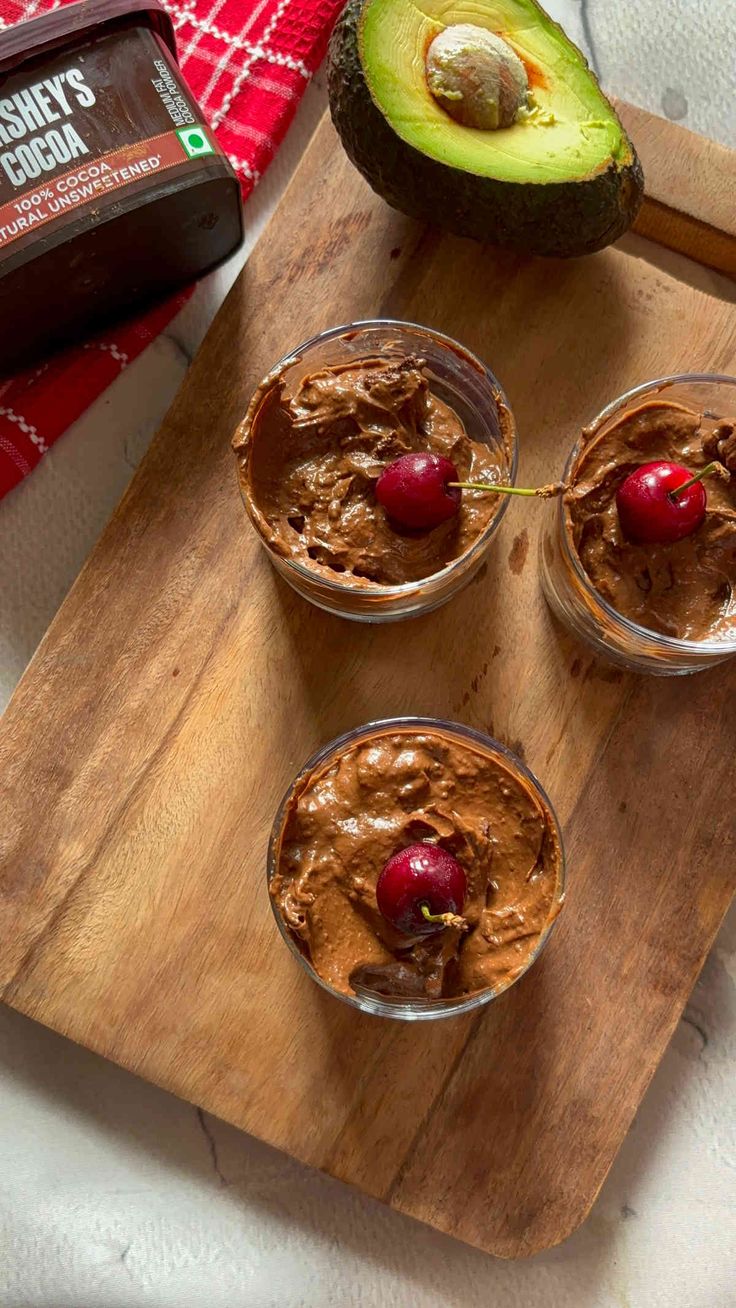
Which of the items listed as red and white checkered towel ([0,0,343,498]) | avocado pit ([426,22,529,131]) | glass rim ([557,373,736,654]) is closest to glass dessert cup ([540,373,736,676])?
glass rim ([557,373,736,654])

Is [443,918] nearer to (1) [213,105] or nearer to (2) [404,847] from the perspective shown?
(2) [404,847]

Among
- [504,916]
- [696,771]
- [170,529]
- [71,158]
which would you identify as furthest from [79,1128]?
[71,158]

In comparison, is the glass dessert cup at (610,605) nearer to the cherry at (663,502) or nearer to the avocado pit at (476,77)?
the cherry at (663,502)

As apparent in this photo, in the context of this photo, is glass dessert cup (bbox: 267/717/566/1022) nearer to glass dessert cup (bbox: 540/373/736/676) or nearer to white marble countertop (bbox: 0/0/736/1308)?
glass dessert cup (bbox: 540/373/736/676)

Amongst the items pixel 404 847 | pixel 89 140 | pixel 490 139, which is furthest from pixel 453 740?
pixel 89 140

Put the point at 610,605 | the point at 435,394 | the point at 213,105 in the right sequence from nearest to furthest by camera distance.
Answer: the point at 610,605 → the point at 435,394 → the point at 213,105

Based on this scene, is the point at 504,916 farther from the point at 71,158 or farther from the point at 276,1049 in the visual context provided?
the point at 71,158
